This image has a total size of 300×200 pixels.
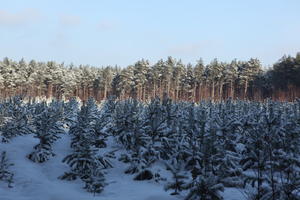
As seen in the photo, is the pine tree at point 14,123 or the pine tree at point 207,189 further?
the pine tree at point 14,123

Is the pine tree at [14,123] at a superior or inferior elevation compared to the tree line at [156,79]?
inferior

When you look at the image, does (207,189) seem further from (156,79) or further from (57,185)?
(156,79)

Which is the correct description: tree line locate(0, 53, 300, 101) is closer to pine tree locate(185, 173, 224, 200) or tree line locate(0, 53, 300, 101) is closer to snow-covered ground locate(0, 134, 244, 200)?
snow-covered ground locate(0, 134, 244, 200)

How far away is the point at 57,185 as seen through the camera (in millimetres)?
13633

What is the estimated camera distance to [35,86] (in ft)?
246

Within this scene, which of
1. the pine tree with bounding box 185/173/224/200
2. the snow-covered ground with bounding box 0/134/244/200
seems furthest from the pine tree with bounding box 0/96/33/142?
the pine tree with bounding box 185/173/224/200

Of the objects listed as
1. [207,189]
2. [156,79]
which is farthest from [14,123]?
[156,79]

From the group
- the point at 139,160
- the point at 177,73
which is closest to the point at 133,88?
the point at 177,73

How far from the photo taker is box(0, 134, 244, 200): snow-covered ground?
39.1 feet

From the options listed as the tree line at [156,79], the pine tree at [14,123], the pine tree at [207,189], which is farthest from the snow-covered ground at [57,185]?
the tree line at [156,79]

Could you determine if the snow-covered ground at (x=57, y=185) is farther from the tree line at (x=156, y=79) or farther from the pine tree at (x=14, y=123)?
the tree line at (x=156, y=79)

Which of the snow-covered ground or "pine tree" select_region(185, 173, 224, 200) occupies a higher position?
"pine tree" select_region(185, 173, 224, 200)

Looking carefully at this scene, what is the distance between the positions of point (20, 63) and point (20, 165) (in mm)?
68731

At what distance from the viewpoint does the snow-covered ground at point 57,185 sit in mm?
11905
